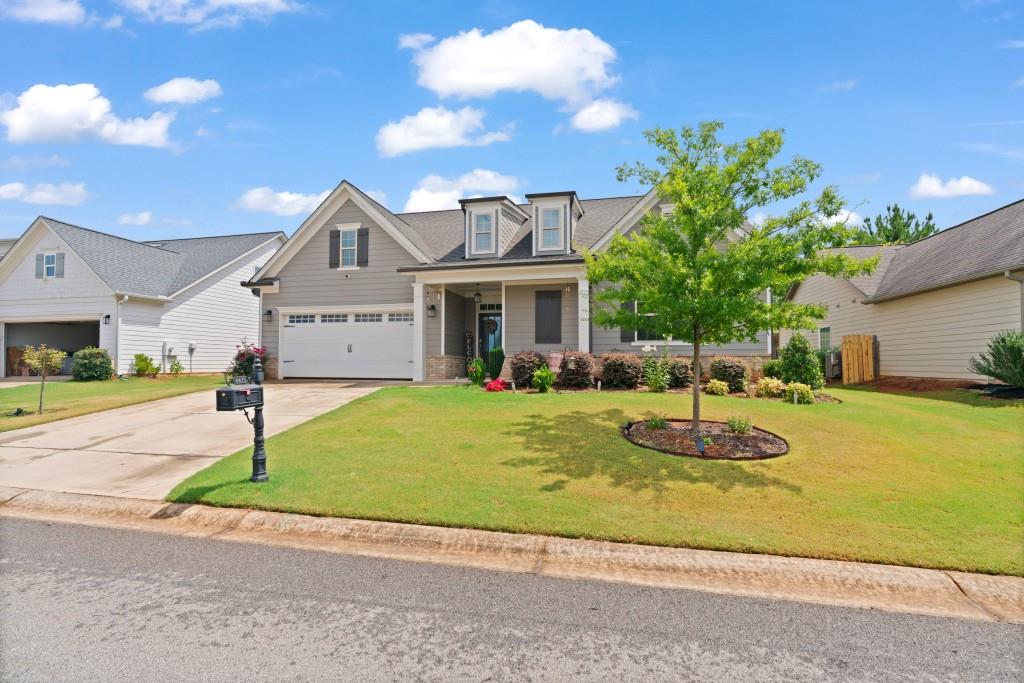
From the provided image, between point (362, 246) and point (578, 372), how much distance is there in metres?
9.48

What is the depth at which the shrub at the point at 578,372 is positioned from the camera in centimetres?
1347

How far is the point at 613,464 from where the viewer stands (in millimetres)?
7016

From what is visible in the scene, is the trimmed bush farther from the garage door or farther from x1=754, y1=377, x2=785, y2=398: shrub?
the garage door

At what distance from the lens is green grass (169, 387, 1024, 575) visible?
5.05 metres

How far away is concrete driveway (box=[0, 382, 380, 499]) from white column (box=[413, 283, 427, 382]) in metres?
3.88

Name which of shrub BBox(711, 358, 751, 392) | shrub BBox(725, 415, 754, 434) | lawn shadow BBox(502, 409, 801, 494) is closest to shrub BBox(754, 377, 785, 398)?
shrub BBox(711, 358, 751, 392)

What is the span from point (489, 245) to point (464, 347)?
396cm

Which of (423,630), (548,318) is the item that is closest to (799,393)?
(548,318)

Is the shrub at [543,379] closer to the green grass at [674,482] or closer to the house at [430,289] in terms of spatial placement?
the green grass at [674,482]

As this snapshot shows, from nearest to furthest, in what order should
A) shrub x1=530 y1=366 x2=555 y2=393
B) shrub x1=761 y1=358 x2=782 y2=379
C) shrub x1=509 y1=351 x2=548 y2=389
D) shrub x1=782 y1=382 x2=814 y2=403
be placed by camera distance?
shrub x1=782 y1=382 x2=814 y2=403
shrub x1=530 y1=366 x2=555 y2=393
shrub x1=761 y1=358 x2=782 y2=379
shrub x1=509 y1=351 x2=548 y2=389

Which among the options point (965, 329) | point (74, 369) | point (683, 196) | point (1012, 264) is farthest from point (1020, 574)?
point (74, 369)

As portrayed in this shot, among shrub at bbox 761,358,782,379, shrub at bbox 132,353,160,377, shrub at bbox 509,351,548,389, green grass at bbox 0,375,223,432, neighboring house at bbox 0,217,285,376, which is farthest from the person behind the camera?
neighboring house at bbox 0,217,285,376

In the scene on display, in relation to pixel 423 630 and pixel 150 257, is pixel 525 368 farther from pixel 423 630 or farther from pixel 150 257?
pixel 150 257

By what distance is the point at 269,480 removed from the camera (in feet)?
22.0
